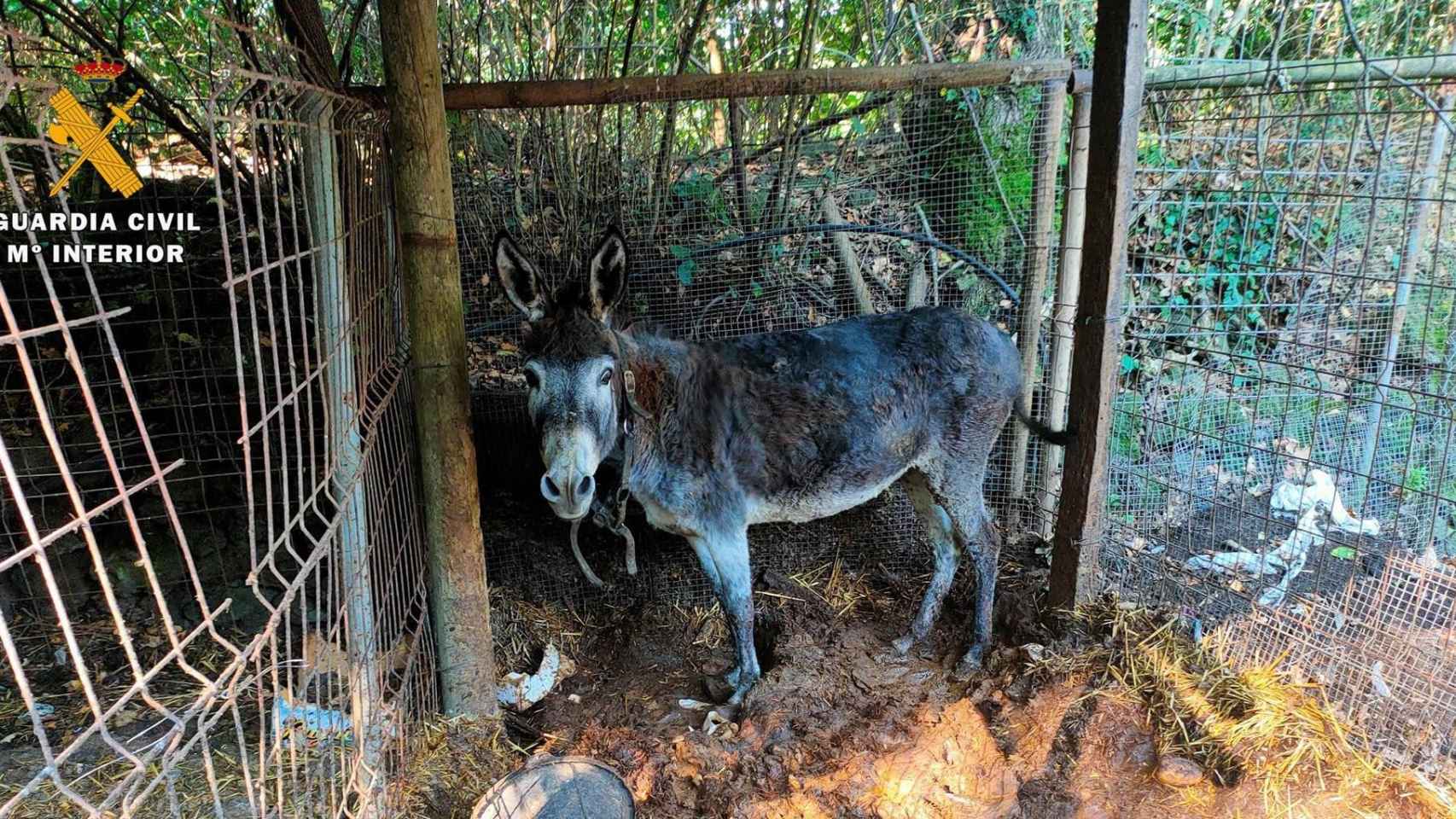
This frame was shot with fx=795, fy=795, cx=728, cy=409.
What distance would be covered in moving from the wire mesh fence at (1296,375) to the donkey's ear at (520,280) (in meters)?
2.89

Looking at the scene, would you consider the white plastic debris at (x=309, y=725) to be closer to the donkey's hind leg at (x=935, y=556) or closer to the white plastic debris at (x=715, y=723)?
the white plastic debris at (x=715, y=723)

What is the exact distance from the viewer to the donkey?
336cm

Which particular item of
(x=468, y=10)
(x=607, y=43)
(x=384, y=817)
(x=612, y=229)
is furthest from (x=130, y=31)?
(x=384, y=817)

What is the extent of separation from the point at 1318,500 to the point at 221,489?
6544 mm

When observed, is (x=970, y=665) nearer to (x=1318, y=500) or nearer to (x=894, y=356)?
(x=894, y=356)

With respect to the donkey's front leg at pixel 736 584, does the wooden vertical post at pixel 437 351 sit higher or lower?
higher

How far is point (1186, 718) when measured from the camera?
330cm

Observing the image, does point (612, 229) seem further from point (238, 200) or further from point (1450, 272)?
point (1450, 272)

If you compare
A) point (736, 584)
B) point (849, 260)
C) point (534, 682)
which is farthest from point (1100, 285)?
point (534, 682)

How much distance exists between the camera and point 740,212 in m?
4.77

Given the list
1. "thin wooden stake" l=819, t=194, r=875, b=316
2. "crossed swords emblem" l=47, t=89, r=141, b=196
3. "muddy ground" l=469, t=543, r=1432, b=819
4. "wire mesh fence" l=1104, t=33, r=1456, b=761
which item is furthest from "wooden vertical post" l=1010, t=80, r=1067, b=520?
"crossed swords emblem" l=47, t=89, r=141, b=196

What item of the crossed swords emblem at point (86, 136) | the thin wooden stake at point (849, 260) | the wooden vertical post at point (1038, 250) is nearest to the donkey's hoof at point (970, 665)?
the wooden vertical post at point (1038, 250)

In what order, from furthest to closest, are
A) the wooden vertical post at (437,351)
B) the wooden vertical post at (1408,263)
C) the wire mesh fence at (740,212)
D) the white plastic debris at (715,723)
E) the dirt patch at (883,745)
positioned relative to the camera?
the wire mesh fence at (740,212)
the wooden vertical post at (1408,263)
the white plastic debris at (715,723)
the dirt patch at (883,745)
the wooden vertical post at (437,351)

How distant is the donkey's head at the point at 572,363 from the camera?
3121 mm
